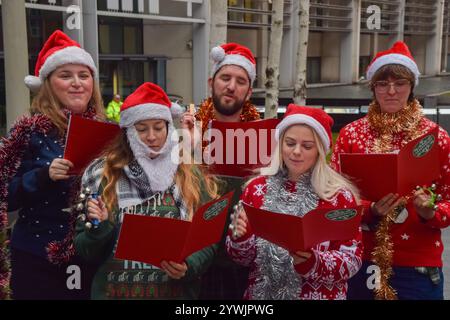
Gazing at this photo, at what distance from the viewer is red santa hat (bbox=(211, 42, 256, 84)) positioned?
314 cm

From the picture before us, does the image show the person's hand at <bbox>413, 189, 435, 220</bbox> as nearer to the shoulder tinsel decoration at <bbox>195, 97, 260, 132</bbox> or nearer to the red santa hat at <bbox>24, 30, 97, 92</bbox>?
the shoulder tinsel decoration at <bbox>195, 97, 260, 132</bbox>

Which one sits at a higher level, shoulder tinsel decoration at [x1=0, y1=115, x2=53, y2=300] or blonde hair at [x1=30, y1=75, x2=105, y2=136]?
blonde hair at [x1=30, y1=75, x2=105, y2=136]

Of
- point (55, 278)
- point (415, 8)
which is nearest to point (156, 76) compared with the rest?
point (55, 278)

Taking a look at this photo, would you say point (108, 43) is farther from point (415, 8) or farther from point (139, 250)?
point (415, 8)

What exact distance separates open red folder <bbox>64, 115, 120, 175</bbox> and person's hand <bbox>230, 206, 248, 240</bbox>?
706mm

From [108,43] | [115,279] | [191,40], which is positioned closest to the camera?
[115,279]

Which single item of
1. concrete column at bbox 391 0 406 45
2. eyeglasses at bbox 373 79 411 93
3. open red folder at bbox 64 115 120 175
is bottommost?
open red folder at bbox 64 115 120 175

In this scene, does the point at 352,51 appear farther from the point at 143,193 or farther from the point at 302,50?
the point at 143,193

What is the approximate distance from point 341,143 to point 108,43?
1888cm

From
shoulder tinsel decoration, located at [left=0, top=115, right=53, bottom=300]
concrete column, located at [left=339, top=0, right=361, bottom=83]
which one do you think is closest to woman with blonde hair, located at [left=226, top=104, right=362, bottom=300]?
shoulder tinsel decoration, located at [left=0, top=115, right=53, bottom=300]

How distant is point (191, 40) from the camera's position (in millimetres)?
22734

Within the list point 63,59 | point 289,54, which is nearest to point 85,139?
point 63,59

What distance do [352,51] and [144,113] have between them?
31.5m

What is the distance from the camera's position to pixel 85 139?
99.3 inches
